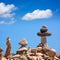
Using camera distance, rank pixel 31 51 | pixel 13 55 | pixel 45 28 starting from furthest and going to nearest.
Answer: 1. pixel 45 28
2. pixel 31 51
3. pixel 13 55

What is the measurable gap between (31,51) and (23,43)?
2.16 meters

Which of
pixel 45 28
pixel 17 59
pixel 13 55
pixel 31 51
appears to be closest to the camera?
pixel 17 59

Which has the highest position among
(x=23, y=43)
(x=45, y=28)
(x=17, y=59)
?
(x=45, y=28)

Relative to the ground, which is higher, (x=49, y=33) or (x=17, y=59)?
(x=49, y=33)

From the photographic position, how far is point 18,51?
38.4 m

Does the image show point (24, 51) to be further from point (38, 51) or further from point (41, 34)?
point (41, 34)

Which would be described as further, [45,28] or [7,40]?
[45,28]

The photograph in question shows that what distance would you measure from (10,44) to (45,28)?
7849mm

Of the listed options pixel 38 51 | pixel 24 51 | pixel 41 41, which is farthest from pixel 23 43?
pixel 41 41

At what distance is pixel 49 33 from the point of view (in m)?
44.7

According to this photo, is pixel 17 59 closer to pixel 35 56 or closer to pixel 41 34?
pixel 35 56

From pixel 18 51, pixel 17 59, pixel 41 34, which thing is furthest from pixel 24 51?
pixel 41 34

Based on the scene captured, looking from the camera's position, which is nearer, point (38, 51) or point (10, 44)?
point (10, 44)

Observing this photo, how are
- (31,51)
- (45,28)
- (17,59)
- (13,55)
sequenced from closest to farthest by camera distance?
1. (17,59)
2. (13,55)
3. (31,51)
4. (45,28)
